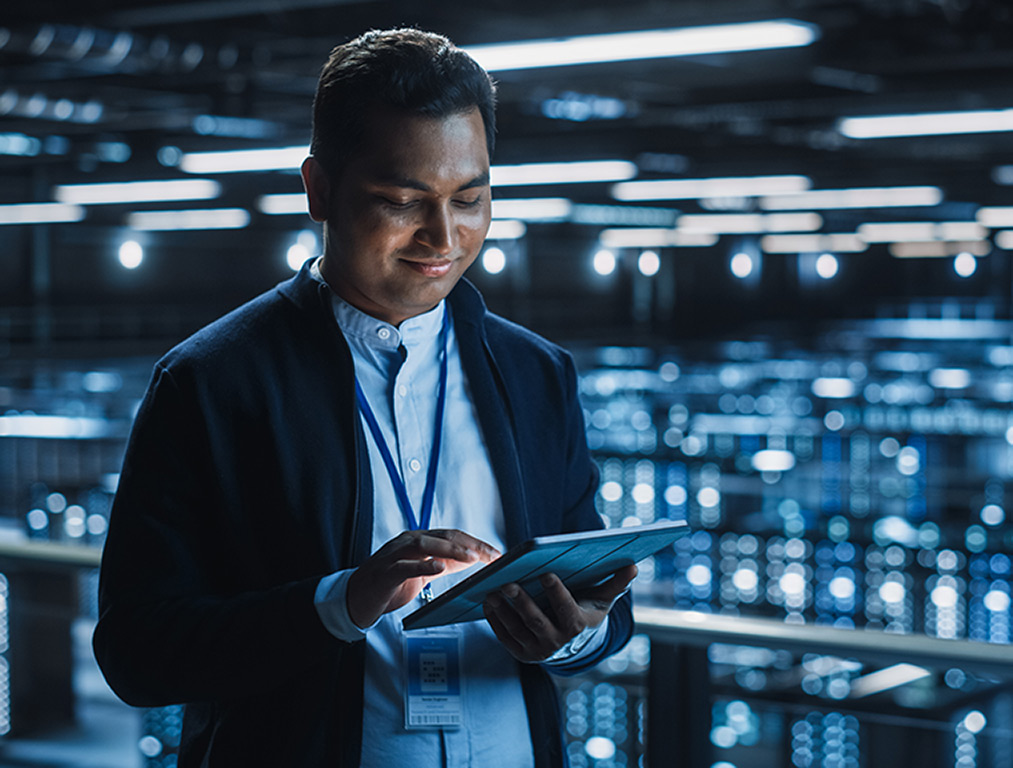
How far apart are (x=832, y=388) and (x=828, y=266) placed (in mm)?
9460

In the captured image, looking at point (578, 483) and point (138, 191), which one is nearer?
point (578, 483)

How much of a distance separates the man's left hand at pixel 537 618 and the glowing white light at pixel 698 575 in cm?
1092

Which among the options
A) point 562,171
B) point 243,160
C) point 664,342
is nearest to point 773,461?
point 562,171

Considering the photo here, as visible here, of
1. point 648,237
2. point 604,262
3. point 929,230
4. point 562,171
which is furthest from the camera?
point 604,262

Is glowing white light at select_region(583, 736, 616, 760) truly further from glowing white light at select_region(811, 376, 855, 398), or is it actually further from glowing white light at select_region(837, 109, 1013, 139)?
glowing white light at select_region(811, 376, 855, 398)

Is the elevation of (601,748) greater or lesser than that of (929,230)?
lesser

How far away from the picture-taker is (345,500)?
0.91 m

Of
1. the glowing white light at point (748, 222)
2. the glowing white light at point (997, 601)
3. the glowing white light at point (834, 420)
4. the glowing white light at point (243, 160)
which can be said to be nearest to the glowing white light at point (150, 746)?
the glowing white light at point (243, 160)

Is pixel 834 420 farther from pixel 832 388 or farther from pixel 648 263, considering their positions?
pixel 648 263

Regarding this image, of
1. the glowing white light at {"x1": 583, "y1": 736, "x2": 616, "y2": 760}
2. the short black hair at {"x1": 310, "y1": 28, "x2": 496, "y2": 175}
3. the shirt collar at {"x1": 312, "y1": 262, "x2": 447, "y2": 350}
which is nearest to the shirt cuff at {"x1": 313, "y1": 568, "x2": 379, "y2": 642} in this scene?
the shirt collar at {"x1": 312, "y1": 262, "x2": 447, "y2": 350}

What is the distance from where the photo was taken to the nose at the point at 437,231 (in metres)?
0.90

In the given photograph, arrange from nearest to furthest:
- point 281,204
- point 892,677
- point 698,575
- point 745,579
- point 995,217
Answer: point 892,677, point 281,204, point 745,579, point 698,575, point 995,217

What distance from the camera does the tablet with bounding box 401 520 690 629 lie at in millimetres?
782

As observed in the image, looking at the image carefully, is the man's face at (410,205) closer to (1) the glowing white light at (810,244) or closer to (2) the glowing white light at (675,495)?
(2) the glowing white light at (675,495)
